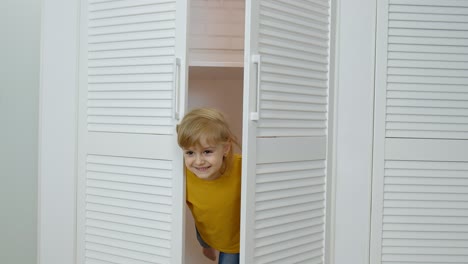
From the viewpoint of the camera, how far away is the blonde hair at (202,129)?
150cm

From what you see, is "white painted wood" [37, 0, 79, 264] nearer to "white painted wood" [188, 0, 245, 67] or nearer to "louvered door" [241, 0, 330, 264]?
"white painted wood" [188, 0, 245, 67]

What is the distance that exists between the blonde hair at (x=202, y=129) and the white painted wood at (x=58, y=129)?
0.47m

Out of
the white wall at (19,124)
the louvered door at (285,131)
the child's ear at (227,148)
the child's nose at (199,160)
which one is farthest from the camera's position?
the white wall at (19,124)

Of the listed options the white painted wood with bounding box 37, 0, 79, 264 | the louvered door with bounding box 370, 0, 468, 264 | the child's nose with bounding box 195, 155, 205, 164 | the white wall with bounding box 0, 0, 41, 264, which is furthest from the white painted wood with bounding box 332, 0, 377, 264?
the white wall with bounding box 0, 0, 41, 264

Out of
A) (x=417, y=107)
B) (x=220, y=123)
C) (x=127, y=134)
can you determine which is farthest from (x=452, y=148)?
(x=127, y=134)

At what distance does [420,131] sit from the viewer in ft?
5.55

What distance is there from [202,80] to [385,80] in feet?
3.07

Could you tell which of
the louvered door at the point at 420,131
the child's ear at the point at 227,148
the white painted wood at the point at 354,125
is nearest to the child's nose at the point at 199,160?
the child's ear at the point at 227,148

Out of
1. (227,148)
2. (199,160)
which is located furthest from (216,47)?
(199,160)

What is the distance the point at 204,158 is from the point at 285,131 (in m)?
0.27

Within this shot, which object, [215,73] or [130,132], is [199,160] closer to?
[130,132]

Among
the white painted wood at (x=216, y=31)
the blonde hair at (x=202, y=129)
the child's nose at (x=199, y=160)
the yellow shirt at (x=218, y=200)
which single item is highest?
the white painted wood at (x=216, y=31)

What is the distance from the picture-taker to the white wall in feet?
6.40

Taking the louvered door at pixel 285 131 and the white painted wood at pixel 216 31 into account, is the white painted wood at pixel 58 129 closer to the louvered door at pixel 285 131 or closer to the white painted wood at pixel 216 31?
the white painted wood at pixel 216 31
